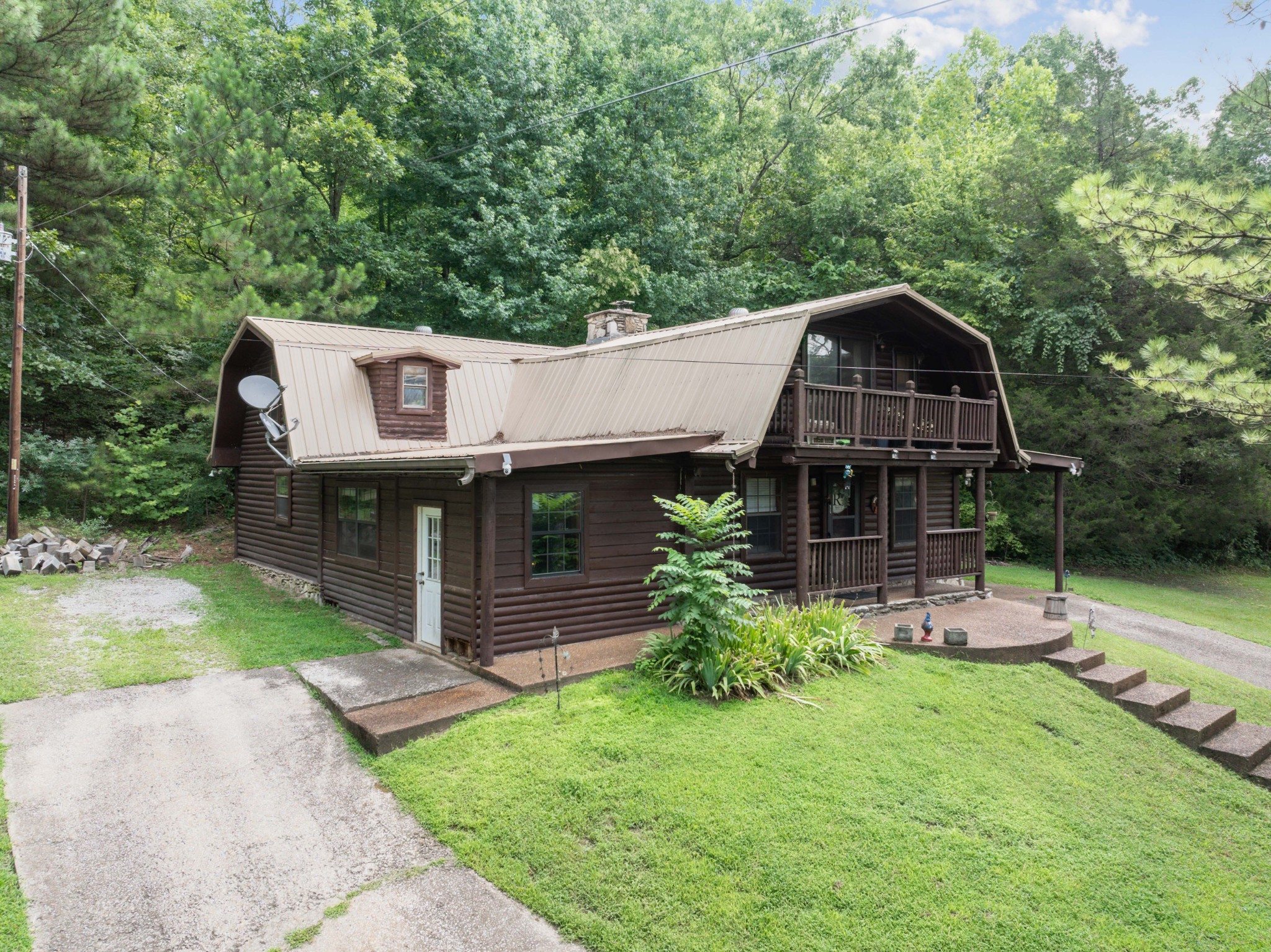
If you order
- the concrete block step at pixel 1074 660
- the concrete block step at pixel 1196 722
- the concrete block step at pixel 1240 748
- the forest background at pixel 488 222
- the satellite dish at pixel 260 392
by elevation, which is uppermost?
the forest background at pixel 488 222

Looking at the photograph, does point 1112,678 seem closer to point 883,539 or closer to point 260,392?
point 883,539

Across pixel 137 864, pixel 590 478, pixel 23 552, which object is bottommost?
pixel 137 864

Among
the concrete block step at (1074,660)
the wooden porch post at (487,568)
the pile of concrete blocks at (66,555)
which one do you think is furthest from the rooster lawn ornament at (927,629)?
the pile of concrete blocks at (66,555)

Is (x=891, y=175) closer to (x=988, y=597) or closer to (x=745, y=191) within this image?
(x=745, y=191)

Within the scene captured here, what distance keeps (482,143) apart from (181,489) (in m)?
12.6

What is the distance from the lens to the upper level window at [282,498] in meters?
14.4

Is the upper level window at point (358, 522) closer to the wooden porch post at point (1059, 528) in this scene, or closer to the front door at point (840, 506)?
the front door at point (840, 506)

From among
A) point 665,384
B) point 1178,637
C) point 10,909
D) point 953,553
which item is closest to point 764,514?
point 665,384

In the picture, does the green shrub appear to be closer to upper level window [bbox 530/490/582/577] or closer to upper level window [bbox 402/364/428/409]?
upper level window [bbox 530/490/582/577]

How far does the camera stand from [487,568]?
8688 mm

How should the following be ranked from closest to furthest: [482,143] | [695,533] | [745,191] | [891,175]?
1. [695,533]
2. [482,143]
3. [891,175]
4. [745,191]

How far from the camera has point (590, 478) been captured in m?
9.95

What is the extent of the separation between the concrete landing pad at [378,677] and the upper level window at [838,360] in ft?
26.2

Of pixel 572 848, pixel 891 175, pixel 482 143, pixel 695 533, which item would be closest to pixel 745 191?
pixel 891 175
